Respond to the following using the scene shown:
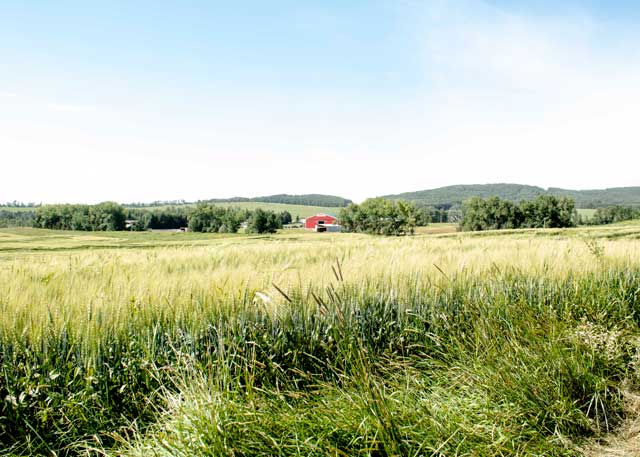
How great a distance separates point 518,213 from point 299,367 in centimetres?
9373

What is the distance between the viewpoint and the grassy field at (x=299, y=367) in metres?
2.44

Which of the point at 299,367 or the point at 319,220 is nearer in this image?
the point at 299,367

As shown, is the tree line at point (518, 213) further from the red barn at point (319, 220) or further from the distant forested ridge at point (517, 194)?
the distant forested ridge at point (517, 194)

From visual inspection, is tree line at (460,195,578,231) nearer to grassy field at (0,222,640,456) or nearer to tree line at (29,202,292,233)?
tree line at (29,202,292,233)

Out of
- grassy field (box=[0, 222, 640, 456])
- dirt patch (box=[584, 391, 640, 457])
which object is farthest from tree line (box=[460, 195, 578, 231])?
dirt patch (box=[584, 391, 640, 457])

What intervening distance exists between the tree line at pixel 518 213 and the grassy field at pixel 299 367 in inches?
3467

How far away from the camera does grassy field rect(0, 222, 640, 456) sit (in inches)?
95.9

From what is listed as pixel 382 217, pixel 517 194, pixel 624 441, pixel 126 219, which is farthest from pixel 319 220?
pixel 624 441

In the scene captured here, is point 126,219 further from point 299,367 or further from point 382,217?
point 299,367

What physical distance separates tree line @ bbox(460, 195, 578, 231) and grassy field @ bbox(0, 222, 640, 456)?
88055mm

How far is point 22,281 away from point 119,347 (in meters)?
1.62

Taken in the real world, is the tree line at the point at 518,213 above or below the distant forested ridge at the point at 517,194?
below

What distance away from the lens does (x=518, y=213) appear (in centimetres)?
8831

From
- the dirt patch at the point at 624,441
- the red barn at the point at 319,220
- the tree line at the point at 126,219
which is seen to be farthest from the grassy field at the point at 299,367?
the red barn at the point at 319,220
